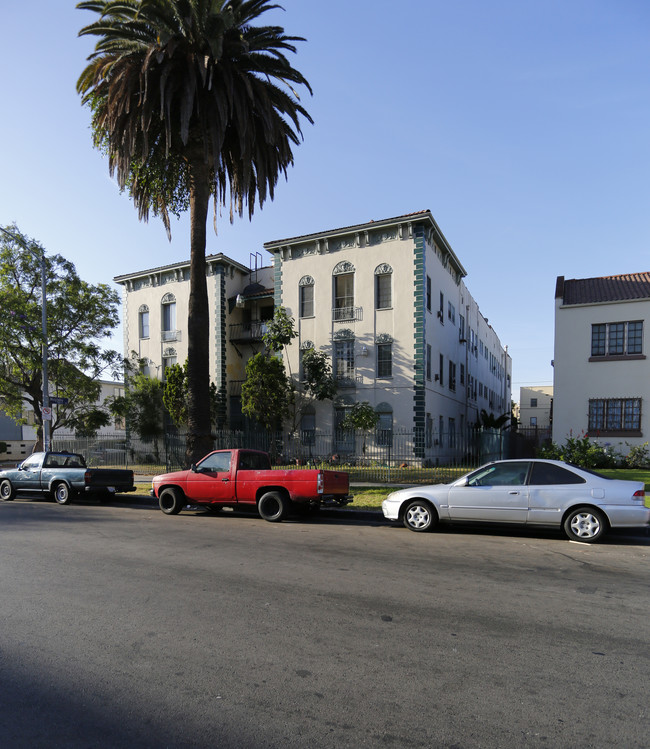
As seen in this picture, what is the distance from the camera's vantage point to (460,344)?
34.6 meters

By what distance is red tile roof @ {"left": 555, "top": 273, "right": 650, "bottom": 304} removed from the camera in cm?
2475

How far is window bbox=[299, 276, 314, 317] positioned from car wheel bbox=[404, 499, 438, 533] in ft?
63.1

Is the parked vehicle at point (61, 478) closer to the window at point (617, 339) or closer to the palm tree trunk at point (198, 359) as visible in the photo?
the palm tree trunk at point (198, 359)

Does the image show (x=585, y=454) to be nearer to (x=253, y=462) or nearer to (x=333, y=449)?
(x=333, y=449)

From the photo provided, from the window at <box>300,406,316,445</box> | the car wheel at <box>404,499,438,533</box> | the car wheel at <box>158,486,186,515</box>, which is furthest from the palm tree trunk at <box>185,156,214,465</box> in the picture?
the window at <box>300,406,316,445</box>

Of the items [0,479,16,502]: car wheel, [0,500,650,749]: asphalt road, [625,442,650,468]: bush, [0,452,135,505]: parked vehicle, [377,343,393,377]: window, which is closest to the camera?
[0,500,650,749]: asphalt road

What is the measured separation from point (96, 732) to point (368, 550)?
→ 5595mm

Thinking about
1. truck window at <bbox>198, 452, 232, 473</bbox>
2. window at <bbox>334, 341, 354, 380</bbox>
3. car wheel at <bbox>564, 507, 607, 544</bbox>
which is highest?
window at <bbox>334, 341, 354, 380</bbox>

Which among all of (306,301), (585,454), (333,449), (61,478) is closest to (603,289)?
(585,454)

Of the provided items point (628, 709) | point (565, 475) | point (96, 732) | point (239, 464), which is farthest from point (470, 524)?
point (96, 732)

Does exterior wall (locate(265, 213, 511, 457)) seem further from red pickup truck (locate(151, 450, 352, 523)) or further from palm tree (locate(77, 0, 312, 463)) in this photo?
red pickup truck (locate(151, 450, 352, 523))

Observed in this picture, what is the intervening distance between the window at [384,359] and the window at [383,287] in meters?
2.01

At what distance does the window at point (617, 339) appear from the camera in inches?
951

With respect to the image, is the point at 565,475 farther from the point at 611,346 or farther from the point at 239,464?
the point at 611,346
